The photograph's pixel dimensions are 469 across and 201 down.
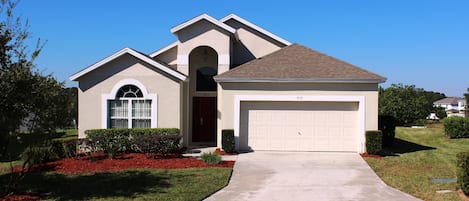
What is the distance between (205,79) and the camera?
20.1 m

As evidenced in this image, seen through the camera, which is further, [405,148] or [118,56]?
[405,148]

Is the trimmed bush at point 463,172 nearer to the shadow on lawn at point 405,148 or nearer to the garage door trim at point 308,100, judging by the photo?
the garage door trim at point 308,100

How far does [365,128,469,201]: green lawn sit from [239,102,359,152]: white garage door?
6.55 ft

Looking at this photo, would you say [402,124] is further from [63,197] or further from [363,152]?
[63,197]

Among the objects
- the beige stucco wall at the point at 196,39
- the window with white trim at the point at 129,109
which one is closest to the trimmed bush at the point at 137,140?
the window with white trim at the point at 129,109

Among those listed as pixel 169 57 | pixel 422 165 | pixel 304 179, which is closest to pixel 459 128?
pixel 422 165

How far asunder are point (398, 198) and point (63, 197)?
7.96 metres

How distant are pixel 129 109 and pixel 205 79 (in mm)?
4310

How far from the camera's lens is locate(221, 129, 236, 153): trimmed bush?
16328 millimetres

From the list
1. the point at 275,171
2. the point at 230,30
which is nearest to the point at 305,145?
the point at 275,171

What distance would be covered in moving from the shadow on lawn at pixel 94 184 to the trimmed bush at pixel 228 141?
437 cm

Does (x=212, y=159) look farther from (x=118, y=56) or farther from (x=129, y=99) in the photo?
(x=118, y=56)

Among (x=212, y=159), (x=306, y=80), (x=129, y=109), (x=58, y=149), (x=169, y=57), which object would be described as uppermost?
(x=169, y=57)

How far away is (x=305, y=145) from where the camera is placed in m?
17.0
